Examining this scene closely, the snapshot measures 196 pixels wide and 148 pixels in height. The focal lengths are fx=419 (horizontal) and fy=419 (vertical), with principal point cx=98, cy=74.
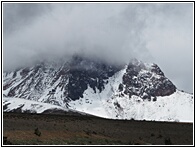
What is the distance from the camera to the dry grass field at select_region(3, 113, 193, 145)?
4178 cm

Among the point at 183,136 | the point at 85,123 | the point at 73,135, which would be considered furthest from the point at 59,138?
the point at 183,136

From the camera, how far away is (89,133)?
50.5 meters

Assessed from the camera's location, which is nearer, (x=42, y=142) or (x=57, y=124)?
(x=42, y=142)

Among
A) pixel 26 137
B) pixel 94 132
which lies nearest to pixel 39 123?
pixel 94 132

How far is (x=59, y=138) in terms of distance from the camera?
144ft

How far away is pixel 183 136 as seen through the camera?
57125 mm

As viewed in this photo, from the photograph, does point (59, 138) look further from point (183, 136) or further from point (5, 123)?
point (183, 136)

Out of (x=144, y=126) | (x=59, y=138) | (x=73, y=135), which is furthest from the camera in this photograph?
(x=144, y=126)

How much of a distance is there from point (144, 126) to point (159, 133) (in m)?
6.22

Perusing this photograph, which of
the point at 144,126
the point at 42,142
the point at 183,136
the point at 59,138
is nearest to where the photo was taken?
the point at 42,142

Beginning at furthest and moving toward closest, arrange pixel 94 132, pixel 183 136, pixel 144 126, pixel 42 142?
pixel 144 126, pixel 183 136, pixel 94 132, pixel 42 142

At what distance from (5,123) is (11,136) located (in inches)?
384

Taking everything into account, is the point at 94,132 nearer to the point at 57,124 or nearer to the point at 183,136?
the point at 57,124

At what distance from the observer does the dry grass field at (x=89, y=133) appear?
1645 inches
